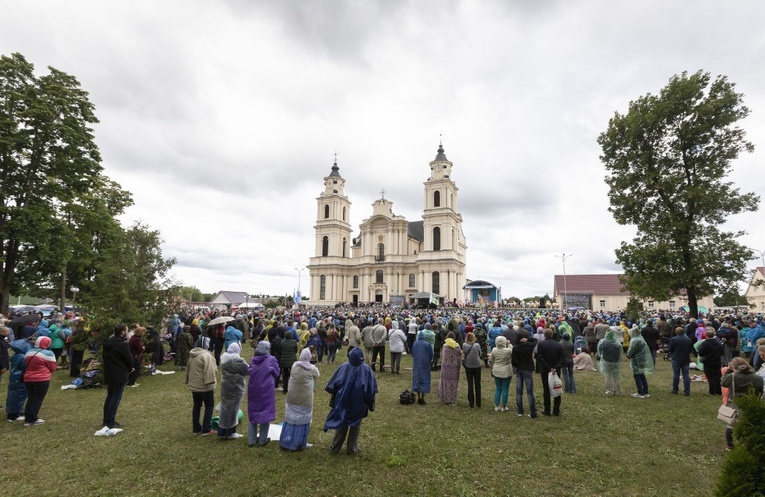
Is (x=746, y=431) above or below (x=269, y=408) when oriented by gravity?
above

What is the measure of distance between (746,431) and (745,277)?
711 inches

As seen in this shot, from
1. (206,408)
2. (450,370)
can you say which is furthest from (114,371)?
(450,370)

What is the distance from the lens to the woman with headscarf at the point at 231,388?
575cm

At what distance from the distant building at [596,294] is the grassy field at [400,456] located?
138 feet

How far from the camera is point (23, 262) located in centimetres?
1872

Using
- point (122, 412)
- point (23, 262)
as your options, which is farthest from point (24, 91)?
point (122, 412)

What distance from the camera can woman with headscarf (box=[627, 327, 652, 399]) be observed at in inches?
A: 339

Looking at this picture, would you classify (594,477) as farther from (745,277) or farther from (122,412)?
(745,277)

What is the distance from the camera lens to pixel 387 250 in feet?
207

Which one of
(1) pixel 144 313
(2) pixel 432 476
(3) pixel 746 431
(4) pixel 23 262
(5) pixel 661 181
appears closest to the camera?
(3) pixel 746 431

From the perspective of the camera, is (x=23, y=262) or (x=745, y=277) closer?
(x=745, y=277)

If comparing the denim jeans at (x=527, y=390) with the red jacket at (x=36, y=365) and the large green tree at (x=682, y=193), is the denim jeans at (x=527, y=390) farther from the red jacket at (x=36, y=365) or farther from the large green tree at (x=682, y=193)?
the large green tree at (x=682, y=193)

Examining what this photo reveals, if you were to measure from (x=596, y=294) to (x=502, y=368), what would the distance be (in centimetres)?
5101

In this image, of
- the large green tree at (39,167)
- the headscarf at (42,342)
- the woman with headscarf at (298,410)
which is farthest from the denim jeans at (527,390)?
the large green tree at (39,167)
